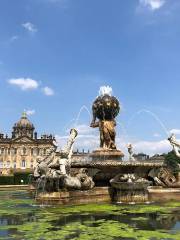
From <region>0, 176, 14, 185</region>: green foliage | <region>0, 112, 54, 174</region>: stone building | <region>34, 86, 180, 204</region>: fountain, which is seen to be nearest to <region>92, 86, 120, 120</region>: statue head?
<region>34, 86, 180, 204</region>: fountain

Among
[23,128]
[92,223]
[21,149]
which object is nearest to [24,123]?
[23,128]

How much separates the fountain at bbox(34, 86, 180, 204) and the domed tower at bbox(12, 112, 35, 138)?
11752 cm

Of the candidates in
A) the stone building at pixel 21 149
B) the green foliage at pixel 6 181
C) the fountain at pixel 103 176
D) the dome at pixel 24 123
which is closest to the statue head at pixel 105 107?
the fountain at pixel 103 176

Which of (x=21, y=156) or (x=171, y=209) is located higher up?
(x=21, y=156)

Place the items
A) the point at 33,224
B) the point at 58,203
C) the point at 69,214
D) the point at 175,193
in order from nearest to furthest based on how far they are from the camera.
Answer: the point at 33,224 → the point at 69,214 → the point at 58,203 → the point at 175,193

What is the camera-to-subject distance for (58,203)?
14664mm

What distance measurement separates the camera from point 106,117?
20.3 meters

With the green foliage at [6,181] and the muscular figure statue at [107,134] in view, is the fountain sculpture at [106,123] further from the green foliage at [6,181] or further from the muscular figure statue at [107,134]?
the green foliage at [6,181]

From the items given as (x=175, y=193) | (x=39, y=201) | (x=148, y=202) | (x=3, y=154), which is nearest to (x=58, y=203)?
(x=39, y=201)

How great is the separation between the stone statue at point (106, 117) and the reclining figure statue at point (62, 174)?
2533 millimetres

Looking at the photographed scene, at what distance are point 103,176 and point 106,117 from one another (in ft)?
12.4

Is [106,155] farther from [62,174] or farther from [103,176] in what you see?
[62,174]

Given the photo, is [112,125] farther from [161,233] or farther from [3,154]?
[3,154]

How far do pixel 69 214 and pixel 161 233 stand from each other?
12.2ft
